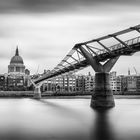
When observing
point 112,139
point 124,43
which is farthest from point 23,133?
point 124,43

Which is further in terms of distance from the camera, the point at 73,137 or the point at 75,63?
the point at 75,63

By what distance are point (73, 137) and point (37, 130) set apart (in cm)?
578

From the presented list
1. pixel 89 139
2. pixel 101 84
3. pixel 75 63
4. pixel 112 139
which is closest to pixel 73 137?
pixel 89 139

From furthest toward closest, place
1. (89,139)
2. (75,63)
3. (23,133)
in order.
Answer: (75,63) < (23,133) < (89,139)

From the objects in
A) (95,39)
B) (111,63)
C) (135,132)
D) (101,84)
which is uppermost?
(95,39)

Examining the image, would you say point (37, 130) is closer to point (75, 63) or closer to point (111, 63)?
point (111, 63)

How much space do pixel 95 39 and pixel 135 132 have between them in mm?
29509

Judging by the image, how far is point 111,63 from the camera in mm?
56656

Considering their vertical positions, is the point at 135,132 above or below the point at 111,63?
below

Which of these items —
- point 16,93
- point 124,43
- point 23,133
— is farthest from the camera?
point 16,93

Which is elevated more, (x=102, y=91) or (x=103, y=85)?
(x=103, y=85)

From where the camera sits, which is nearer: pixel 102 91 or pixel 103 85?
pixel 102 91

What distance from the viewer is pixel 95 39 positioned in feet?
185

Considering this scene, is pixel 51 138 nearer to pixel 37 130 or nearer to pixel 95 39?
pixel 37 130
